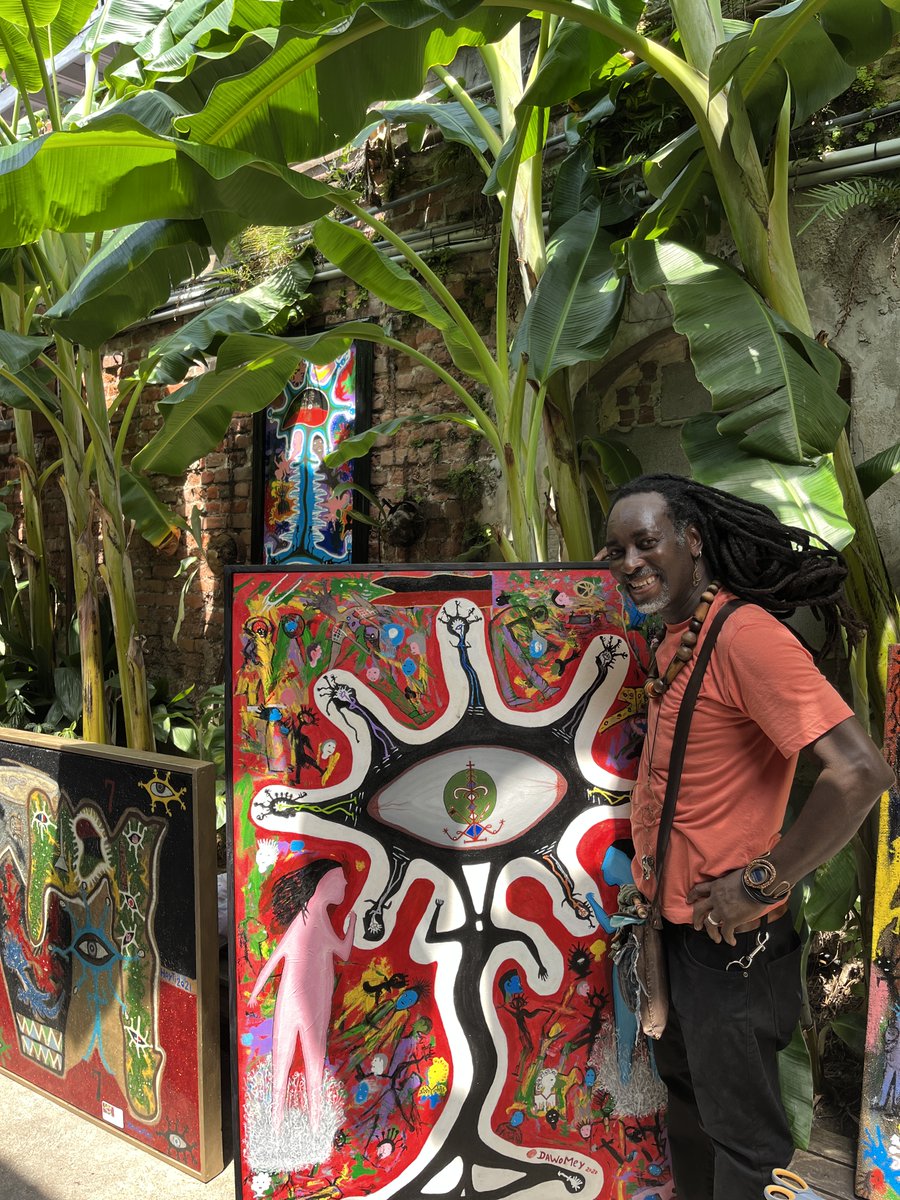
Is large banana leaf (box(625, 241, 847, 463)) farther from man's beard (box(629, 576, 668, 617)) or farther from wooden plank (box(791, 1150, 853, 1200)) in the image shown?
wooden plank (box(791, 1150, 853, 1200))

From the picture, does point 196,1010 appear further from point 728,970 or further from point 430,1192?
point 728,970

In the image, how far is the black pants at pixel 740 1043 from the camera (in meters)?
1.71

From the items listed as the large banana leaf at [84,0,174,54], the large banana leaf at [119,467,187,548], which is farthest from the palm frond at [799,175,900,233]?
the large banana leaf at [119,467,187,548]

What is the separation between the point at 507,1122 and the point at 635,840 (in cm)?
76

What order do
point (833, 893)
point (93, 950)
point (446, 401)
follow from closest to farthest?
point (833, 893) → point (93, 950) → point (446, 401)

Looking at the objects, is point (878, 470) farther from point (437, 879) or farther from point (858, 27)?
point (437, 879)

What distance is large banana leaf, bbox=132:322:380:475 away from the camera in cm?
262

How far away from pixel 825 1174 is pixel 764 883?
1.36 m

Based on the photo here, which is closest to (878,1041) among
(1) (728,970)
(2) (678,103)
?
(1) (728,970)

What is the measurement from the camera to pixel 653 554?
177 cm

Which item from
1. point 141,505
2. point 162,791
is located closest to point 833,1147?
point 162,791

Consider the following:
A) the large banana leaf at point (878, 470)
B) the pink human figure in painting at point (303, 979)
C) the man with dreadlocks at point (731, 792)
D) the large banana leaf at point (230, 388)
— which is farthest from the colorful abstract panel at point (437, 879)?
the large banana leaf at point (230, 388)

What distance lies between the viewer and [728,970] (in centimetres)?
172

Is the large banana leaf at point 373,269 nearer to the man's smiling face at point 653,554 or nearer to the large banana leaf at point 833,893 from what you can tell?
the man's smiling face at point 653,554
